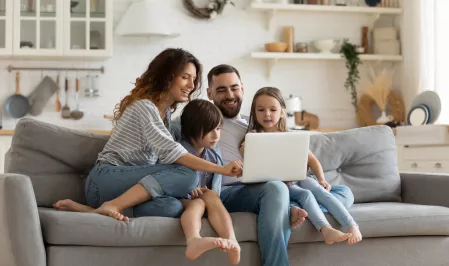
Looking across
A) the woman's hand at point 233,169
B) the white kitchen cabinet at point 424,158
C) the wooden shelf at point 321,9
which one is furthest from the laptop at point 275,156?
the wooden shelf at point 321,9

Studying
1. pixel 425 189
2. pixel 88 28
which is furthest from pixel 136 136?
pixel 88 28

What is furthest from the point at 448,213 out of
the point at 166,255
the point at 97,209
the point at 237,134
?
the point at 97,209

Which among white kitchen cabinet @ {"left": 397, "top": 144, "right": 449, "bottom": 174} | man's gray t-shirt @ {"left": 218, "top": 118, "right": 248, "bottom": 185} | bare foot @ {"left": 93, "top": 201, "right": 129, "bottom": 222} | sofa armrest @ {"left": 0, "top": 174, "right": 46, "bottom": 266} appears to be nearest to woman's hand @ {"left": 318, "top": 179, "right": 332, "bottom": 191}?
man's gray t-shirt @ {"left": 218, "top": 118, "right": 248, "bottom": 185}

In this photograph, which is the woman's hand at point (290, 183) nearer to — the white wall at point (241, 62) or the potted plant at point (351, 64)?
the white wall at point (241, 62)

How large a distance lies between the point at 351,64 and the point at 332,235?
10.9 feet

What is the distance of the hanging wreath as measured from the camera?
18.6 ft

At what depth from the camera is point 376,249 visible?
2.88 m

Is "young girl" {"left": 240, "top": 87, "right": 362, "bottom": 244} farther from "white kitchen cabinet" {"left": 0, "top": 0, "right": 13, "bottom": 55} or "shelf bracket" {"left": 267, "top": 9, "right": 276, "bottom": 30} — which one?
"white kitchen cabinet" {"left": 0, "top": 0, "right": 13, "bottom": 55}

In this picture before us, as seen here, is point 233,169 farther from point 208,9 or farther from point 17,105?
point 17,105

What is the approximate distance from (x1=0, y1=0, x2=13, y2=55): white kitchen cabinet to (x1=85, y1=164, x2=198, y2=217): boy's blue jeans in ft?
9.21

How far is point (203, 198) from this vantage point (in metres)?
2.79

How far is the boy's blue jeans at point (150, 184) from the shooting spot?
273cm

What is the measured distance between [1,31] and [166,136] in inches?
120

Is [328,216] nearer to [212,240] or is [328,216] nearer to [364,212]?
[364,212]
